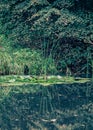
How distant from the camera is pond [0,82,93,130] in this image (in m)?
6.88

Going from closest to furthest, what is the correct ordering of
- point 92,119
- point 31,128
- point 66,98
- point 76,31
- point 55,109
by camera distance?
point 31,128
point 92,119
point 55,109
point 66,98
point 76,31

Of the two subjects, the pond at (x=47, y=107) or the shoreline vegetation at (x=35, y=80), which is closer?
the pond at (x=47, y=107)

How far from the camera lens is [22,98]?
905 centimetres

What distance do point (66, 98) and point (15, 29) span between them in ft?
19.8

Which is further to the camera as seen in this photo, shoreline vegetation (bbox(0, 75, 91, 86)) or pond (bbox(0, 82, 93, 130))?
shoreline vegetation (bbox(0, 75, 91, 86))

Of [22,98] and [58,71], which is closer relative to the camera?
[22,98]

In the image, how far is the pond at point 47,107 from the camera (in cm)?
688

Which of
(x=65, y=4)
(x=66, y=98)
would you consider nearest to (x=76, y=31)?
(x=65, y=4)

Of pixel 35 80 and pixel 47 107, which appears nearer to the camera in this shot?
pixel 47 107

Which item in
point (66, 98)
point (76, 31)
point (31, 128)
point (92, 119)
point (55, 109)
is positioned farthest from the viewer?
point (76, 31)

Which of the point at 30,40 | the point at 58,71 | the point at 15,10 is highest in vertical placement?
the point at 15,10

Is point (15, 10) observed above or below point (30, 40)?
above

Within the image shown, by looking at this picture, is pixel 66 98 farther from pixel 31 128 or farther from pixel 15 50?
pixel 15 50

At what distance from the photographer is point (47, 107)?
8.27 metres
